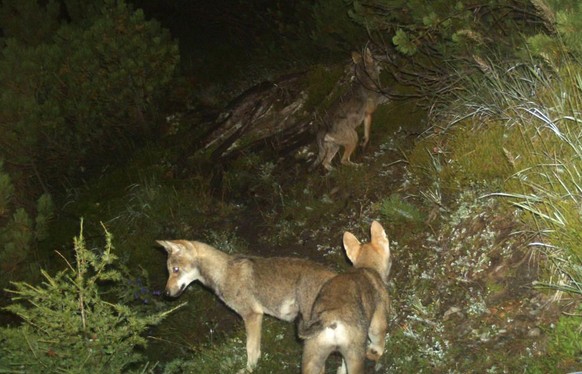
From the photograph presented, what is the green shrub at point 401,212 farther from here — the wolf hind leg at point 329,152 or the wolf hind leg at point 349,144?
the wolf hind leg at point 329,152

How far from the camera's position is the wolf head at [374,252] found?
670 cm

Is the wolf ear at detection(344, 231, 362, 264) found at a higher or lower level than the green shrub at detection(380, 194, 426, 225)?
higher

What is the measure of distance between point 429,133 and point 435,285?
8.84ft

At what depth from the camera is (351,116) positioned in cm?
1013

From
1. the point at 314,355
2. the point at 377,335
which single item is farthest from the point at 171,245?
A: the point at 314,355

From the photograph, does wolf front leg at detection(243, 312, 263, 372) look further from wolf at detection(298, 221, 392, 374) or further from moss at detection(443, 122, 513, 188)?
moss at detection(443, 122, 513, 188)

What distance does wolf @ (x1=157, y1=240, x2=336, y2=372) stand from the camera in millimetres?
6832

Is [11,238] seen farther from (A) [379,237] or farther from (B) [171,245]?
(A) [379,237]

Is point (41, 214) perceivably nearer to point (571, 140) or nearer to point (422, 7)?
point (422, 7)

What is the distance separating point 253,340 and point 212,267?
2.99 feet

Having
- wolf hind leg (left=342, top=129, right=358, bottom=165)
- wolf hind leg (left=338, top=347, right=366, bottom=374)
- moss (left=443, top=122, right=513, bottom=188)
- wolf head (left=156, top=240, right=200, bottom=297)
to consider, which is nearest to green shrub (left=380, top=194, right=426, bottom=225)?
moss (left=443, top=122, right=513, bottom=188)

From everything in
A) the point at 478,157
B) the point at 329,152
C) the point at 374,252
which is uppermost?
the point at 478,157

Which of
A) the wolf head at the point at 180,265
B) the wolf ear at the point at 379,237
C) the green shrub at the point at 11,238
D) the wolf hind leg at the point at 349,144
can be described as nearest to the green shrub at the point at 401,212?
the wolf ear at the point at 379,237

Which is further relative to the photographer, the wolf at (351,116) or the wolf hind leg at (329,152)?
the wolf hind leg at (329,152)
